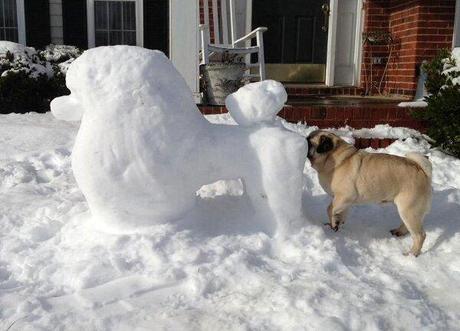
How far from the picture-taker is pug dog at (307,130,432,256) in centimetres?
306

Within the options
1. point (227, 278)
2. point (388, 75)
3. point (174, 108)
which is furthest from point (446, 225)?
point (388, 75)

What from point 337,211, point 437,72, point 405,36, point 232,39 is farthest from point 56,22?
point 337,211

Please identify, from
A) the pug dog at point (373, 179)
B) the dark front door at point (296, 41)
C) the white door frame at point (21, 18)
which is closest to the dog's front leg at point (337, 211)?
the pug dog at point (373, 179)

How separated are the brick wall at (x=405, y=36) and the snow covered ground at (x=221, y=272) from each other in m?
4.87

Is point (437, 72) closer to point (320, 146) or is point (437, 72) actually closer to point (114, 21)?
point (320, 146)

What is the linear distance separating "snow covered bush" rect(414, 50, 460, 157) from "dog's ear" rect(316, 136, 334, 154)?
2.61 m

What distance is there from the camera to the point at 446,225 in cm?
350

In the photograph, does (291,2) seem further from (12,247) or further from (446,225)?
(12,247)

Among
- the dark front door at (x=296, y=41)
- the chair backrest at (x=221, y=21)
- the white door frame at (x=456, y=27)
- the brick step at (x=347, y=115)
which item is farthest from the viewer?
the dark front door at (x=296, y=41)

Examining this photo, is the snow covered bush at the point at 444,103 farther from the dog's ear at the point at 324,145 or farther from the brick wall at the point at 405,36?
the dog's ear at the point at 324,145

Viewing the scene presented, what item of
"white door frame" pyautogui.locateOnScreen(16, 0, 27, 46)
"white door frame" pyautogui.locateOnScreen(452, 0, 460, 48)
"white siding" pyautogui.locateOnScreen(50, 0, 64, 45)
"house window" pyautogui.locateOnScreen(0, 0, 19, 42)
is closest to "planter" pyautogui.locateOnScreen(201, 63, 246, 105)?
"white door frame" pyautogui.locateOnScreen(452, 0, 460, 48)

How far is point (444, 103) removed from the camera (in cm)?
525

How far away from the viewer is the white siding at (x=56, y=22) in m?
9.12

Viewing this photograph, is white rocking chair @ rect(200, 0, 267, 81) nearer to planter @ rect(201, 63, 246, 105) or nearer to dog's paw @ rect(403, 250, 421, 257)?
planter @ rect(201, 63, 246, 105)
